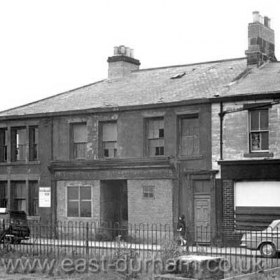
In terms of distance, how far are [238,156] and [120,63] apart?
39.1 ft

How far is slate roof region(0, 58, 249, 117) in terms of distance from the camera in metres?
30.3

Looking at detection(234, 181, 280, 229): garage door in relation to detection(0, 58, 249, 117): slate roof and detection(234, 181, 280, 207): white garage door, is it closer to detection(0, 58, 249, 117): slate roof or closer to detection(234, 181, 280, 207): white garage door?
detection(234, 181, 280, 207): white garage door

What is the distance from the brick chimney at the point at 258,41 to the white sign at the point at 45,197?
39.3 feet

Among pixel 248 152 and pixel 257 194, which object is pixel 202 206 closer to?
pixel 257 194


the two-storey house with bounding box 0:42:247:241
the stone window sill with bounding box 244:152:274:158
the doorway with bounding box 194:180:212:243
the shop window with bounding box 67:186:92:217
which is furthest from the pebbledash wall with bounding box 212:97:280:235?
the shop window with bounding box 67:186:92:217

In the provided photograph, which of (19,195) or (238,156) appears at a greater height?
(238,156)

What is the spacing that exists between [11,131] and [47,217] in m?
5.19

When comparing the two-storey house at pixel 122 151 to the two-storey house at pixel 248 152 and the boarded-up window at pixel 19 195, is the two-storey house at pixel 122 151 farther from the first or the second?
the two-storey house at pixel 248 152

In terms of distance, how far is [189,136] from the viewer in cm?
2925

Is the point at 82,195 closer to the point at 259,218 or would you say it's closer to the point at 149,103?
the point at 149,103

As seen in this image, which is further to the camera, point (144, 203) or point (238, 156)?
point (144, 203)

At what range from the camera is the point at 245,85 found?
28562mm

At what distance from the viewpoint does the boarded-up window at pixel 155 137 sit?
1184 inches

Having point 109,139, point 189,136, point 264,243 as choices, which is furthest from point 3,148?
point 264,243
